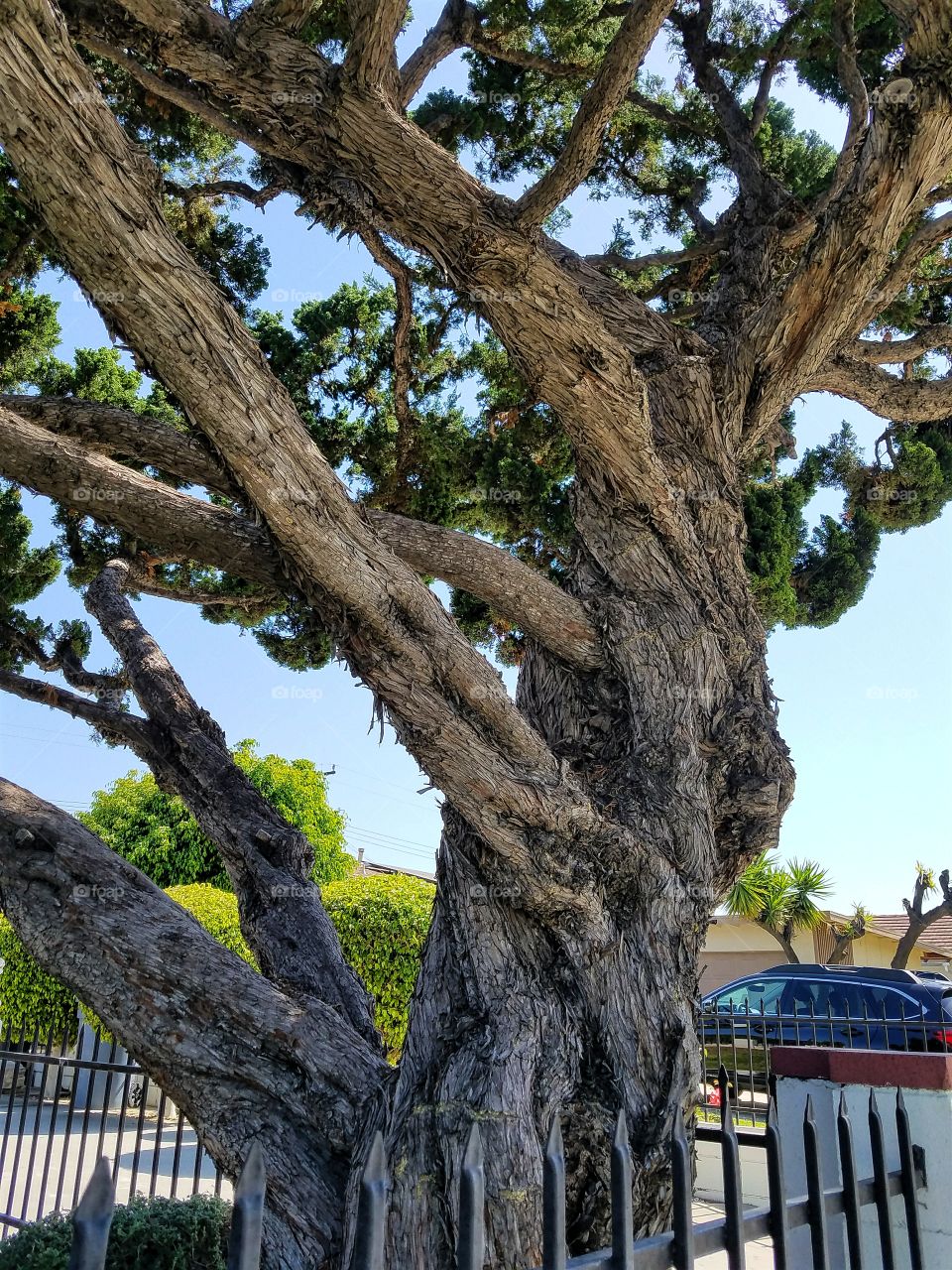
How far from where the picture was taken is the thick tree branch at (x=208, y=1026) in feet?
10.4

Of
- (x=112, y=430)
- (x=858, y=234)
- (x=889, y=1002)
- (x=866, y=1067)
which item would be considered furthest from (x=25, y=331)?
(x=889, y=1002)

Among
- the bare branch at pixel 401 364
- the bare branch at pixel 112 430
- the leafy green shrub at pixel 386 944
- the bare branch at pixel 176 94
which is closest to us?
the bare branch at pixel 112 430

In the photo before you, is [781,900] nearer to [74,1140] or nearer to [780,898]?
[780,898]

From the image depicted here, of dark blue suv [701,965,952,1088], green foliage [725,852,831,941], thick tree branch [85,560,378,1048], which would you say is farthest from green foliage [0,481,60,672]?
green foliage [725,852,831,941]

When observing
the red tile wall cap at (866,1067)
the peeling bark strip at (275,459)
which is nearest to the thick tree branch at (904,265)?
the peeling bark strip at (275,459)

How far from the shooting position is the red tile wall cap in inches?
117

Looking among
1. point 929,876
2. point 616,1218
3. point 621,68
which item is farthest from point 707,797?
point 929,876

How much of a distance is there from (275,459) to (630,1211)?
7.28 feet

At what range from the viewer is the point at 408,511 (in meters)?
8.05

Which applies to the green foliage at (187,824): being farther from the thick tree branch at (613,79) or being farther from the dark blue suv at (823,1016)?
the thick tree branch at (613,79)

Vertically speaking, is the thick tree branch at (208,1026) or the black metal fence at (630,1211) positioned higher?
the thick tree branch at (208,1026)

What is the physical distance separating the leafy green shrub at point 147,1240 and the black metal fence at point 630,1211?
298 centimetres

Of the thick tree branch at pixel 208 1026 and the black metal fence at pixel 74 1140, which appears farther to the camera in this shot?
the black metal fence at pixel 74 1140

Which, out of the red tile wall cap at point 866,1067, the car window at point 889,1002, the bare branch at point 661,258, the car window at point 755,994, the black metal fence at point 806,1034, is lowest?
the red tile wall cap at point 866,1067
